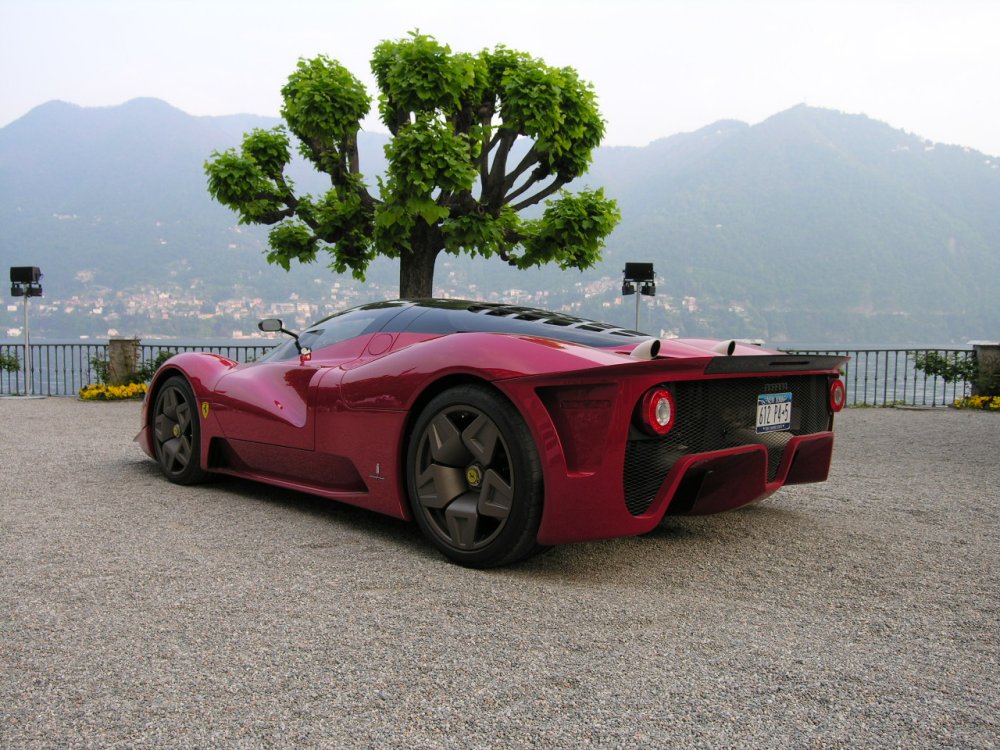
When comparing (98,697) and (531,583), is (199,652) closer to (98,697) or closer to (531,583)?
(98,697)

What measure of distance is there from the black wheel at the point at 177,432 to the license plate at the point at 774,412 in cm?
338

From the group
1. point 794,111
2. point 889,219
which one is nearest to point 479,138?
point 889,219

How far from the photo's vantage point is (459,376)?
3.43 m

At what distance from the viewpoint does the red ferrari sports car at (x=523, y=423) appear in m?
3.04

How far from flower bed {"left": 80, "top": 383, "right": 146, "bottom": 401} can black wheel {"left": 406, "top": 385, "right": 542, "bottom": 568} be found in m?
12.4

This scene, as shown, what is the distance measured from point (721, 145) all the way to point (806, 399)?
6225 inches

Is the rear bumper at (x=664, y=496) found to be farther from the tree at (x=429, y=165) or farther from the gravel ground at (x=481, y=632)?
the tree at (x=429, y=165)

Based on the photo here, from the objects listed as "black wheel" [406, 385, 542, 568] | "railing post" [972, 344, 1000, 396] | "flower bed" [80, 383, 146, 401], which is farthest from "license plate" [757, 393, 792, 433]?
"flower bed" [80, 383, 146, 401]

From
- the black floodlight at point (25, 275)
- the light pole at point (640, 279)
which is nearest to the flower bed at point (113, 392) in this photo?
the black floodlight at point (25, 275)

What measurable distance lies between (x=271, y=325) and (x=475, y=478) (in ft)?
6.48

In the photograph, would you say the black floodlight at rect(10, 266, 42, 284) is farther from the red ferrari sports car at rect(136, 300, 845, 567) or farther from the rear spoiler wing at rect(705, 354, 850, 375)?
the rear spoiler wing at rect(705, 354, 850, 375)

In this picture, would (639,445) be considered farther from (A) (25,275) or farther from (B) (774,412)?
(A) (25,275)

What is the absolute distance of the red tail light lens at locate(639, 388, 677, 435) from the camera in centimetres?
301

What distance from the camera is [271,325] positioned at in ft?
15.3
